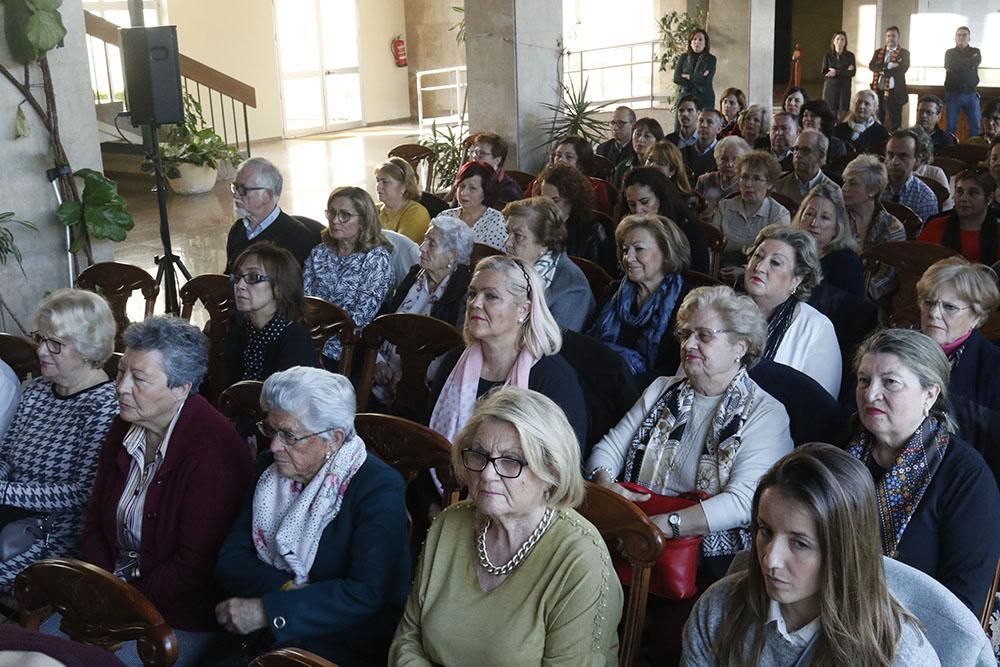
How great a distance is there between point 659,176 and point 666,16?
347 inches

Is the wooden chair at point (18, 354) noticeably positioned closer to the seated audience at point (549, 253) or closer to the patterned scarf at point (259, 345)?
the patterned scarf at point (259, 345)

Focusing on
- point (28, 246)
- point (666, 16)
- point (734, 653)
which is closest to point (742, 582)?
point (734, 653)

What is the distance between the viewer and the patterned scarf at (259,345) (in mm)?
3654

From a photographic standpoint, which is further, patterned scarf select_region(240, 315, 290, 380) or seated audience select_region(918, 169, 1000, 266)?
seated audience select_region(918, 169, 1000, 266)

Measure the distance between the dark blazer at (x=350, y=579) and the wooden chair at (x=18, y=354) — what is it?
1796mm

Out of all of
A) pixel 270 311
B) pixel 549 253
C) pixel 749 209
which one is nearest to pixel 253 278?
pixel 270 311

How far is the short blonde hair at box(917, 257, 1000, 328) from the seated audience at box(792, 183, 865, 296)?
1184 millimetres

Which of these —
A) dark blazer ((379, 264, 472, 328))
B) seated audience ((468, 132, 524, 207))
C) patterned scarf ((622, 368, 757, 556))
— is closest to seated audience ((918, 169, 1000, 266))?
dark blazer ((379, 264, 472, 328))

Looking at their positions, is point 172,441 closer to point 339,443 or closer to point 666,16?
point 339,443

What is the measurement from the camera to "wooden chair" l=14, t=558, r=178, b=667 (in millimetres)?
2061

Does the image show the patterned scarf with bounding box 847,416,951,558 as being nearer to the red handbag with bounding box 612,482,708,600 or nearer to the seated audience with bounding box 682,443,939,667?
the red handbag with bounding box 612,482,708,600

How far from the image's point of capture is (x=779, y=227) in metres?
3.79

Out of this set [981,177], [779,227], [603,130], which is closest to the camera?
[779,227]

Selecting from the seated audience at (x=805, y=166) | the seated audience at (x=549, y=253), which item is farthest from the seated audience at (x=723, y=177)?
the seated audience at (x=549, y=253)
